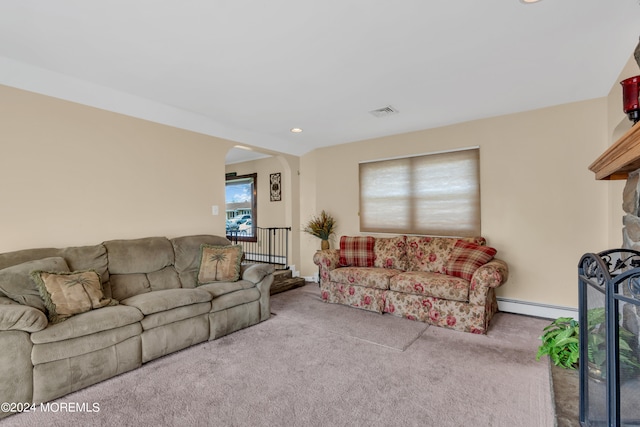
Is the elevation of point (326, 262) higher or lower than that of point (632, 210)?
lower

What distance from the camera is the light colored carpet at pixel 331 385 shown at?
1.90 m

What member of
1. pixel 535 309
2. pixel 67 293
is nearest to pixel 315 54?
pixel 67 293

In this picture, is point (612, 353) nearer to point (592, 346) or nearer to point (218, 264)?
point (592, 346)

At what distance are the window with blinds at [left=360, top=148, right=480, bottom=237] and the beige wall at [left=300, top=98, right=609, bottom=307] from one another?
5.9 inches

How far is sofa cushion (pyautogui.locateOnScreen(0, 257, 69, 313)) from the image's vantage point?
227cm

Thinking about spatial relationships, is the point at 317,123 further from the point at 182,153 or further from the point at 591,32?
the point at 591,32

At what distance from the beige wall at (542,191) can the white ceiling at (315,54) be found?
310mm


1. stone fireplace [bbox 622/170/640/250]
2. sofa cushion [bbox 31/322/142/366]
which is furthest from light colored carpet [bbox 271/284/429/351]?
stone fireplace [bbox 622/170/640/250]

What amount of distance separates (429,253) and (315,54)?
286 cm

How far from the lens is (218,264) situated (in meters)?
3.52

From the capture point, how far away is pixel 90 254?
289 cm

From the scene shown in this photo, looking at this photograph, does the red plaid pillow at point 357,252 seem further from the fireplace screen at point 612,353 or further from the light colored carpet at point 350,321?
the fireplace screen at point 612,353

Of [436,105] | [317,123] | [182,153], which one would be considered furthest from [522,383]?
[182,153]

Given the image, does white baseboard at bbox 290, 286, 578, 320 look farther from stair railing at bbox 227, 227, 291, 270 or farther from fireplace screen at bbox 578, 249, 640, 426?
stair railing at bbox 227, 227, 291, 270
